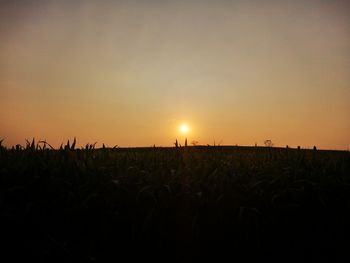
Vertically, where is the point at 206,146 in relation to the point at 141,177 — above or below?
above

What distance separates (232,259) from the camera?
16.9ft

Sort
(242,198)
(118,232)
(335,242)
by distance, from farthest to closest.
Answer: (335,242) → (242,198) → (118,232)

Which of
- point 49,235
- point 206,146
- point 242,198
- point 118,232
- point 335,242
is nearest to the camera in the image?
point 49,235

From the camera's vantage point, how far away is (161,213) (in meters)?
4.99

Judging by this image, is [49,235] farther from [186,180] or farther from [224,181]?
[224,181]

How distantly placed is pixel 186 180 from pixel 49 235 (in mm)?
1833

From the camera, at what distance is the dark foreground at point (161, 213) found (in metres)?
4.67

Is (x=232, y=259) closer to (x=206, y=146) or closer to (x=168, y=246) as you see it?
(x=168, y=246)

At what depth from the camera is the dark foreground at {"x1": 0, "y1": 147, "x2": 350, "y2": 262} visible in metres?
4.67

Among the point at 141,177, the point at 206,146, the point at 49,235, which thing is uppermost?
the point at 206,146

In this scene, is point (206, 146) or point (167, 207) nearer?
point (167, 207)

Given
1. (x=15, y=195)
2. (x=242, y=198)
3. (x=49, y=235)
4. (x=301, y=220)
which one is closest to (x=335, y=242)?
(x=301, y=220)

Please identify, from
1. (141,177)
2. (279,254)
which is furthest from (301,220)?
(141,177)

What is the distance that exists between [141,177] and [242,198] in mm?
1333
